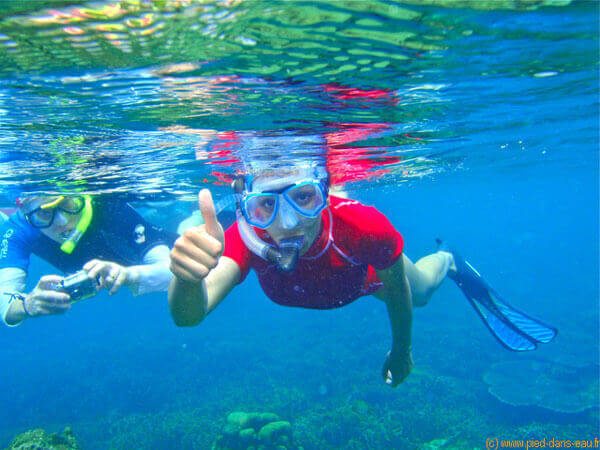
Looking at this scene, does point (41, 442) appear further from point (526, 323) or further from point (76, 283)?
point (526, 323)

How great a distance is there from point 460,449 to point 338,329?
50.4 feet

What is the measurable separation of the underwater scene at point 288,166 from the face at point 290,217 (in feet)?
0.08

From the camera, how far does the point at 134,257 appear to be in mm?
7266

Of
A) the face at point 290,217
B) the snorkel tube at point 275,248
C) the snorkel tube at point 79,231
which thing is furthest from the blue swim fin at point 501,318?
the snorkel tube at point 79,231

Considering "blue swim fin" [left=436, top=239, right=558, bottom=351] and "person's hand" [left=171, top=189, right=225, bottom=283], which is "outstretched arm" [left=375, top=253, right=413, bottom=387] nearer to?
"person's hand" [left=171, top=189, right=225, bottom=283]

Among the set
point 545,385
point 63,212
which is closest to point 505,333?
point 545,385

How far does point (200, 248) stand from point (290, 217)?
181 cm

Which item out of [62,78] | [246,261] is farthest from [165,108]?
[246,261]

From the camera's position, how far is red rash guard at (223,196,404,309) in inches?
185

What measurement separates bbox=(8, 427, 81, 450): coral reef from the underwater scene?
5cm

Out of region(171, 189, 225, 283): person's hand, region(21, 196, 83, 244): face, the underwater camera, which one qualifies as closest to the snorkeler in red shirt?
region(171, 189, 225, 283): person's hand

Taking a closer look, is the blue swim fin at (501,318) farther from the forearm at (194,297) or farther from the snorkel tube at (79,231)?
the snorkel tube at (79,231)

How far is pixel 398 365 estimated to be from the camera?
5297 millimetres

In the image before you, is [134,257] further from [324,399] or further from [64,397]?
→ [64,397]
